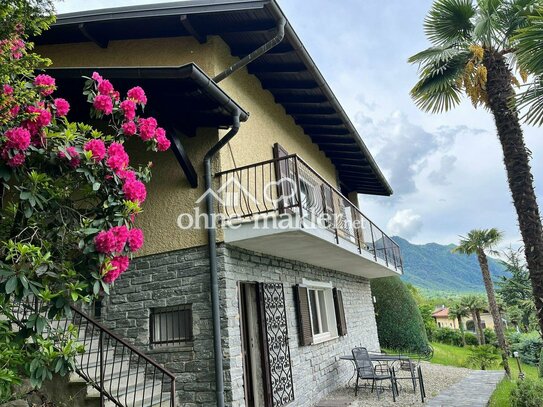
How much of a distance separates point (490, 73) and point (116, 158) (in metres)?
6.83

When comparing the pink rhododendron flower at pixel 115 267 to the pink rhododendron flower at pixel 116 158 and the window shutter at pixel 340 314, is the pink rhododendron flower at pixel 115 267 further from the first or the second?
the window shutter at pixel 340 314

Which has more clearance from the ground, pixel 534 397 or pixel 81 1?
pixel 81 1

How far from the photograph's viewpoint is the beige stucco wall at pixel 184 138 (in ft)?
21.4

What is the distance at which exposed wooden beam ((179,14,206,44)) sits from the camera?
6480mm

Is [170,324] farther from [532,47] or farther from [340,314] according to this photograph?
[532,47]

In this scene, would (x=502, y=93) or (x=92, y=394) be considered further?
(x=502, y=93)

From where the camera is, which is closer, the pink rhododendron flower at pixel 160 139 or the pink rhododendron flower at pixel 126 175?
the pink rhododendron flower at pixel 126 175

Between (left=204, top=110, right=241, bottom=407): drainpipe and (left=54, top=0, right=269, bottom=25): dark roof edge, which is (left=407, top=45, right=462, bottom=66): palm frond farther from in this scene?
(left=204, top=110, right=241, bottom=407): drainpipe

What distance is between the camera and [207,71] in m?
6.86

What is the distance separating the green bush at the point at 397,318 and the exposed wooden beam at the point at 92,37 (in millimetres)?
14481

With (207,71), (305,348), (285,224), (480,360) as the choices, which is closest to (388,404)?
(305,348)

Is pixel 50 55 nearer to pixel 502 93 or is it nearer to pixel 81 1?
pixel 81 1

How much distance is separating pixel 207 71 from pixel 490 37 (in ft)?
17.3

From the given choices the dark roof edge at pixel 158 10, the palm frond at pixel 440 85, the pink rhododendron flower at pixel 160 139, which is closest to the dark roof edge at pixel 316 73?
the dark roof edge at pixel 158 10
